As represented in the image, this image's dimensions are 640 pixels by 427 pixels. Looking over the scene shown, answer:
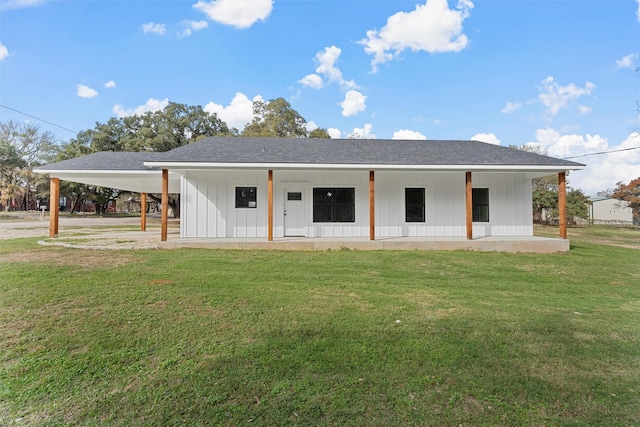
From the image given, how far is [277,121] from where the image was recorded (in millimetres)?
26219

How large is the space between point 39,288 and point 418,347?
17.9ft

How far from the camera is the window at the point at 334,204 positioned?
11305mm

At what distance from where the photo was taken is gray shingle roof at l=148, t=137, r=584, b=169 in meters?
9.87

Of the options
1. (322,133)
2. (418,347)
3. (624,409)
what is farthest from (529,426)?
(322,133)

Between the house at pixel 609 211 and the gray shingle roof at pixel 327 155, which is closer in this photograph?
the gray shingle roof at pixel 327 155

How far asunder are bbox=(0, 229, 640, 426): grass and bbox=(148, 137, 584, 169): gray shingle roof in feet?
15.4

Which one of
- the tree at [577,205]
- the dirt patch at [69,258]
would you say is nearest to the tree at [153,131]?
the dirt patch at [69,258]

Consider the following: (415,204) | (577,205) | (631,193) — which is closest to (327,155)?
(415,204)

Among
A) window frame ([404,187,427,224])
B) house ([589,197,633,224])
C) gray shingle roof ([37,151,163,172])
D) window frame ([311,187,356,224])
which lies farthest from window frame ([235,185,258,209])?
house ([589,197,633,224])

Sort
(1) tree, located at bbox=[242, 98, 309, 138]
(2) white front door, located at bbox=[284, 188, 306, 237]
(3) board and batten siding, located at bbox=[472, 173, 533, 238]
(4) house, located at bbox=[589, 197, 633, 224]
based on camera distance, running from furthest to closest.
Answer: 1. (4) house, located at bbox=[589, 197, 633, 224]
2. (1) tree, located at bbox=[242, 98, 309, 138]
3. (3) board and batten siding, located at bbox=[472, 173, 533, 238]
4. (2) white front door, located at bbox=[284, 188, 306, 237]

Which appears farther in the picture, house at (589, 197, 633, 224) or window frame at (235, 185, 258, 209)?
house at (589, 197, 633, 224)

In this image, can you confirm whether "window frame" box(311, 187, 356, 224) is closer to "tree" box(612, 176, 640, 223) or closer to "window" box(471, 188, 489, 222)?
"window" box(471, 188, 489, 222)

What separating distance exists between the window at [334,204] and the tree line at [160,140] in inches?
621

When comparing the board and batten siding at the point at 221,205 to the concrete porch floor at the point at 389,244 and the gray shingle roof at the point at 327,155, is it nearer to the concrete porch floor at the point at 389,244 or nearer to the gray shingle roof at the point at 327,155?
the gray shingle roof at the point at 327,155
